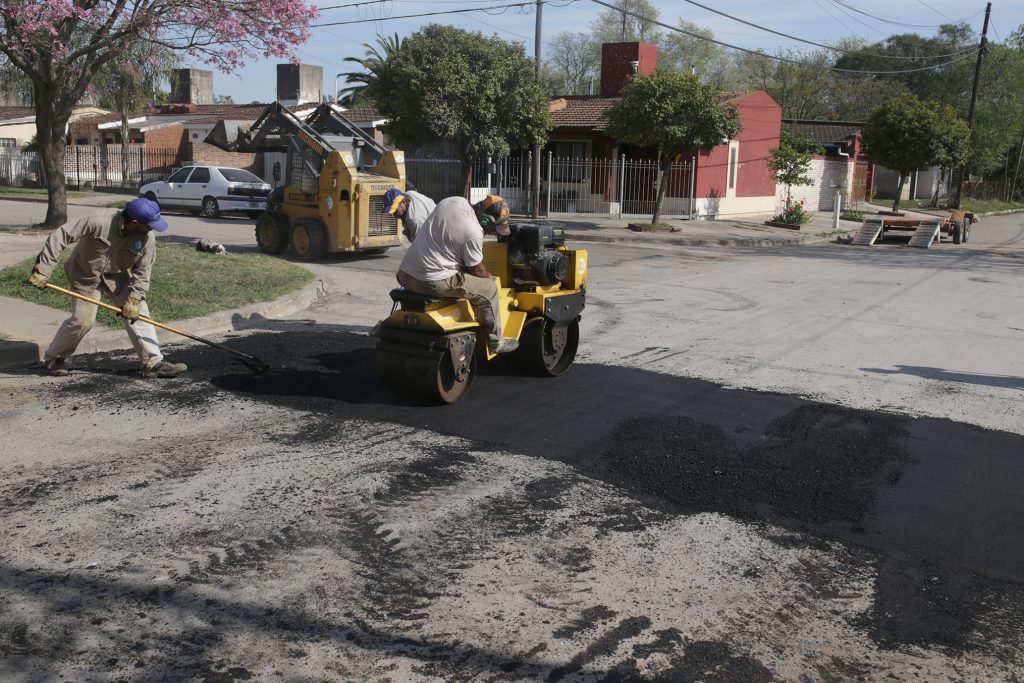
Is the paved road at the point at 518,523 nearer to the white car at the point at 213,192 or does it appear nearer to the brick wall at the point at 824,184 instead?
the white car at the point at 213,192

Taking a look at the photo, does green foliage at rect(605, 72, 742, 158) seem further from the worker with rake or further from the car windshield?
Result: the worker with rake

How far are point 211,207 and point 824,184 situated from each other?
94.4 feet

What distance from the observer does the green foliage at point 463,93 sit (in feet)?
87.8

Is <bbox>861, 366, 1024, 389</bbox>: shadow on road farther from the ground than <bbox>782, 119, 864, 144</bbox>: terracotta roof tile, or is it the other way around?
<bbox>782, 119, 864, 144</bbox>: terracotta roof tile

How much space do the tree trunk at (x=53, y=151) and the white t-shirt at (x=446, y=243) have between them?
14.3m

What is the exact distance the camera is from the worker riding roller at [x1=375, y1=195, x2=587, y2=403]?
7.14 meters

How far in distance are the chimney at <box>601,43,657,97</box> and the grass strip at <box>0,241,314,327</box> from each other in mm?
22740

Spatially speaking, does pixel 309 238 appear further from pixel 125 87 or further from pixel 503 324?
pixel 125 87

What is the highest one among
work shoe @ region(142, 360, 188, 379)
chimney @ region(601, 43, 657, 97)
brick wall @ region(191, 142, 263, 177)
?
chimney @ region(601, 43, 657, 97)

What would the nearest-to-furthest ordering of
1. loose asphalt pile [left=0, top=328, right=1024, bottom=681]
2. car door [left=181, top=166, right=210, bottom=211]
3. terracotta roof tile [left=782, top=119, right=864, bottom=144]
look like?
1. loose asphalt pile [left=0, top=328, right=1024, bottom=681]
2. car door [left=181, top=166, right=210, bottom=211]
3. terracotta roof tile [left=782, top=119, right=864, bottom=144]

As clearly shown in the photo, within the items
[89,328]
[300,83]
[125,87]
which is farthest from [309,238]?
[300,83]

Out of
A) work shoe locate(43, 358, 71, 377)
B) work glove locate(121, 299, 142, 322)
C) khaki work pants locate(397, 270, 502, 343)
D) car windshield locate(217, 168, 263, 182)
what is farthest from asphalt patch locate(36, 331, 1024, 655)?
car windshield locate(217, 168, 263, 182)

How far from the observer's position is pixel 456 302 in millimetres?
7324

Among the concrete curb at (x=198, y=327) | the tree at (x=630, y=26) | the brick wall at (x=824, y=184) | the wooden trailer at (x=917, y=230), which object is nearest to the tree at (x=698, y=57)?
the tree at (x=630, y=26)
